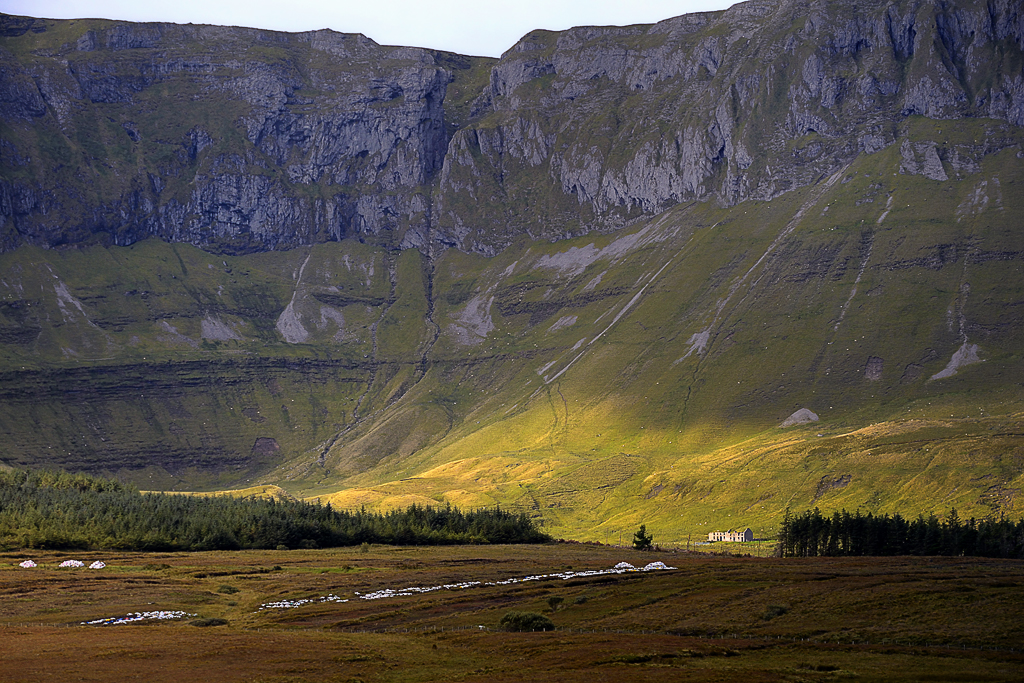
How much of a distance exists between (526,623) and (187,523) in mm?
92325

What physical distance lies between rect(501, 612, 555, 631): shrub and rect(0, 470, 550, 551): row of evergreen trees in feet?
273

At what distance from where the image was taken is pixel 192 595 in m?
96.1

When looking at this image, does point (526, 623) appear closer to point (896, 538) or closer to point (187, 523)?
point (896, 538)

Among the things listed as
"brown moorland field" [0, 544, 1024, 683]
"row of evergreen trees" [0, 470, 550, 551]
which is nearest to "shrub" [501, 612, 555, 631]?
"brown moorland field" [0, 544, 1024, 683]

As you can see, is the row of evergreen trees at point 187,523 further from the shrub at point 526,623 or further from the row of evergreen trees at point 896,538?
the shrub at point 526,623

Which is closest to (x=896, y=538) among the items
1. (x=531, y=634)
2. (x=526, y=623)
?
(x=526, y=623)

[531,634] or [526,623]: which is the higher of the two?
[526,623]

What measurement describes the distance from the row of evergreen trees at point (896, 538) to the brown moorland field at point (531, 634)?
90.4 ft

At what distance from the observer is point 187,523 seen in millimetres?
153250

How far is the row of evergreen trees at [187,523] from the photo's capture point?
14262cm

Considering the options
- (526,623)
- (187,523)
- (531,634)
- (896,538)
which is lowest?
(531,634)

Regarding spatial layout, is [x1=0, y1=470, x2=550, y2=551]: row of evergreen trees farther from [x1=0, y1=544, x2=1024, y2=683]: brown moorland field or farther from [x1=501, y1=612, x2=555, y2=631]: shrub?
[x1=501, y1=612, x2=555, y2=631]: shrub

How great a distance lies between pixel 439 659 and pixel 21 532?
321 ft

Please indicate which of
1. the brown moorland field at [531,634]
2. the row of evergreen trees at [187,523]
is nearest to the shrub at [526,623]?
the brown moorland field at [531,634]
